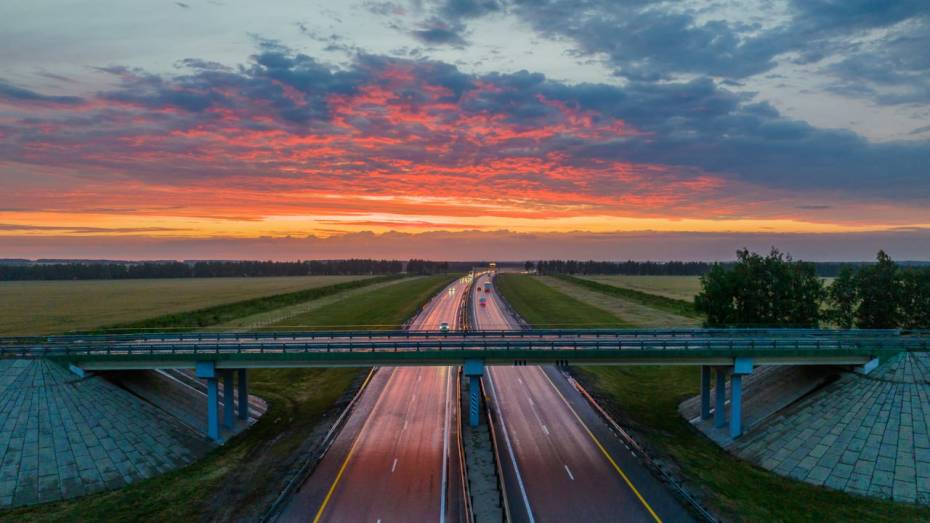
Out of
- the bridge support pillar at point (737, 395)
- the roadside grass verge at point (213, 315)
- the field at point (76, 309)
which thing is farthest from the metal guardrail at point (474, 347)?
the field at point (76, 309)

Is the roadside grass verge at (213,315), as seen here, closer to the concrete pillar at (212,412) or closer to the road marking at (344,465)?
the concrete pillar at (212,412)

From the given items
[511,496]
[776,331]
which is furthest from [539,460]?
[776,331]

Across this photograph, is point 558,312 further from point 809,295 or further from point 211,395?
point 211,395

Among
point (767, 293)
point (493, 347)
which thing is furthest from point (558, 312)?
point (493, 347)

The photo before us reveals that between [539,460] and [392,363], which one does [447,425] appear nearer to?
[392,363]

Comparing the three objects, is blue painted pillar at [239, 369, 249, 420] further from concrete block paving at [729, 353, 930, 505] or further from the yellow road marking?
concrete block paving at [729, 353, 930, 505]

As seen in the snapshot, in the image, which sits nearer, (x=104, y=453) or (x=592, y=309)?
(x=104, y=453)

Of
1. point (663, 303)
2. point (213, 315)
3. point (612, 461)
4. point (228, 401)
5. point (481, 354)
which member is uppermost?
point (481, 354)
